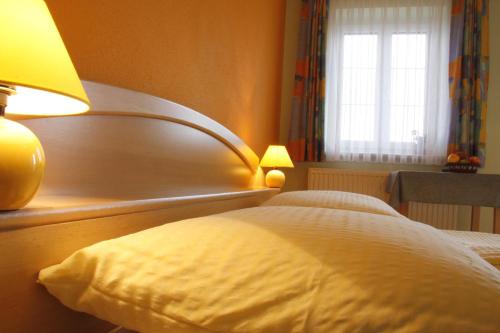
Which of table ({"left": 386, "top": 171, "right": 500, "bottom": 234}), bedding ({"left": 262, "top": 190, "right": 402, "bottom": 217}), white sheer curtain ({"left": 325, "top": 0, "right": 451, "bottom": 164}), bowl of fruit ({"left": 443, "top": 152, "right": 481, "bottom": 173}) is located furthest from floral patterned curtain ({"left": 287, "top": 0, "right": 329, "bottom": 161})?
bedding ({"left": 262, "top": 190, "right": 402, "bottom": 217})

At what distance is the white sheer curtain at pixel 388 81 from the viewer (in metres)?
2.94

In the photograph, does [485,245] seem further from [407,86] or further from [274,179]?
[407,86]

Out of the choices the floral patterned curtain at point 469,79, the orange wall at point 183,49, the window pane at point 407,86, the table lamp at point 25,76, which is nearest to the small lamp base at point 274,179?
the orange wall at point 183,49

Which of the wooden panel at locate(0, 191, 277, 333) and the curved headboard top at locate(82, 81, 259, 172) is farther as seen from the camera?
the curved headboard top at locate(82, 81, 259, 172)

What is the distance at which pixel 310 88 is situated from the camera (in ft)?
10.2

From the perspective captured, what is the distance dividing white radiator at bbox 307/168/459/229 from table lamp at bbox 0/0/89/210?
2.76 m

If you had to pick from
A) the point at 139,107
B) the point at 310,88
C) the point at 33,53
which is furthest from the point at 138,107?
the point at 310,88

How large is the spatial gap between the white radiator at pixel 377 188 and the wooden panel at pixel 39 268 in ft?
8.43

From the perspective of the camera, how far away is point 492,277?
1.53 feet

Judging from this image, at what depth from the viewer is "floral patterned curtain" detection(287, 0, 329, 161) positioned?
3.08 metres

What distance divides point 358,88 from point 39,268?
9.87 ft

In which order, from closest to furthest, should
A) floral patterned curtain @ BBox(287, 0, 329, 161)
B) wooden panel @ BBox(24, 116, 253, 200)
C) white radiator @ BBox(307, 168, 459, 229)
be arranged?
wooden panel @ BBox(24, 116, 253, 200) → white radiator @ BBox(307, 168, 459, 229) → floral patterned curtain @ BBox(287, 0, 329, 161)

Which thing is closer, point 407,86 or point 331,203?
point 331,203

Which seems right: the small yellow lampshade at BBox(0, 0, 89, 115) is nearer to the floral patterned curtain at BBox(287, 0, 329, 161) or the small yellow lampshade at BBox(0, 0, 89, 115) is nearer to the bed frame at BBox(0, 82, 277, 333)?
the bed frame at BBox(0, 82, 277, 333)
